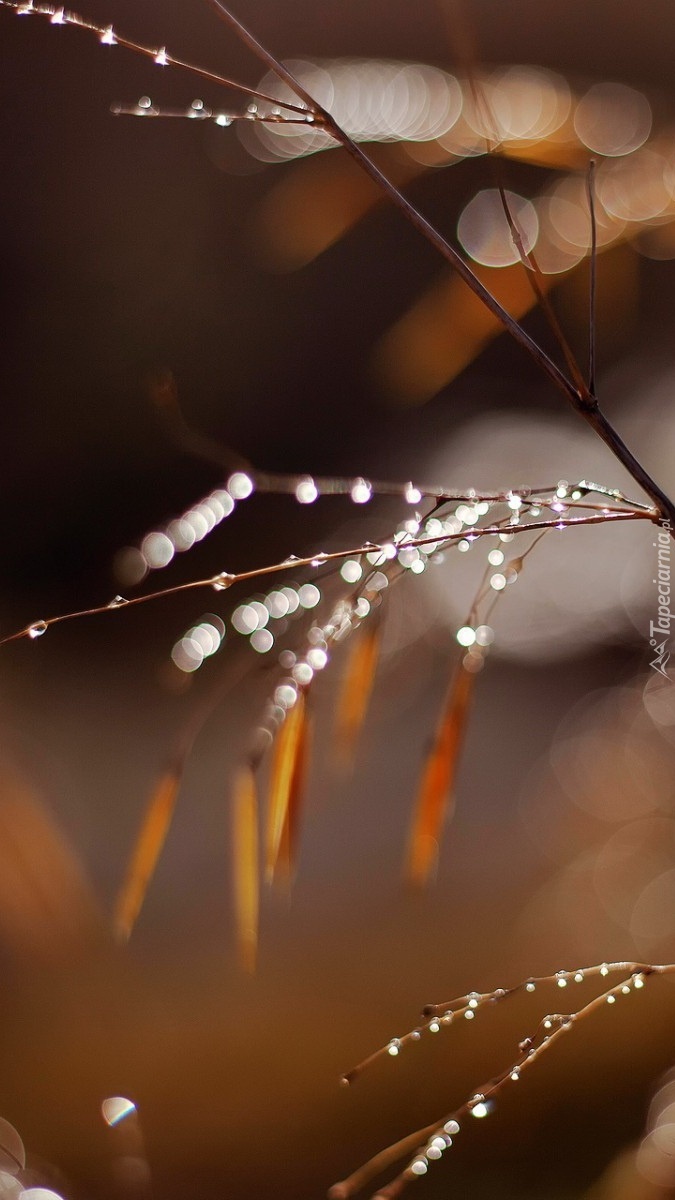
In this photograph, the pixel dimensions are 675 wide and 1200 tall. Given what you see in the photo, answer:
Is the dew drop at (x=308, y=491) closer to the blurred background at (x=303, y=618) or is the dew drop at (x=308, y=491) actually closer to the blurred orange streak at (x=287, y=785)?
the blurred orange streak at (x=287, y=785)

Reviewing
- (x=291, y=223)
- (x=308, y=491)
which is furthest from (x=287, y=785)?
(x=291, y=223)

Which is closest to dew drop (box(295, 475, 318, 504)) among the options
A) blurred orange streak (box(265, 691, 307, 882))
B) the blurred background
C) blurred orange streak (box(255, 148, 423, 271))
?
blurred orange streak (box(265, 691, 307, 882))

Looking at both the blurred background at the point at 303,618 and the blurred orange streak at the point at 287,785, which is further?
the blurred background at the point at 303,618

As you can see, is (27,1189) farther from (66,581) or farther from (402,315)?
(402,315)

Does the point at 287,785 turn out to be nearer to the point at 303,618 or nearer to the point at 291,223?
the point at 303,618

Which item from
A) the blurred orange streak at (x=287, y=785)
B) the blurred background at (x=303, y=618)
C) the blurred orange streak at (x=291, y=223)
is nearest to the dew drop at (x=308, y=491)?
the blurred orange streak at (x=287, y=785)

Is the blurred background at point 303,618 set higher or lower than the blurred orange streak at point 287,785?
higher

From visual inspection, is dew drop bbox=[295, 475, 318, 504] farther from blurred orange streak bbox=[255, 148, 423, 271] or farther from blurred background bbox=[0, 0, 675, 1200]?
blurred orange streak bbox=[255, 148, 423, 271]

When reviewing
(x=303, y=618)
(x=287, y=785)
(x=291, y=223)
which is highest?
(x=291, y=223)

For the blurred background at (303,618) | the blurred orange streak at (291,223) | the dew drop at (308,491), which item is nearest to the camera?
the dew drop at (308,491)
